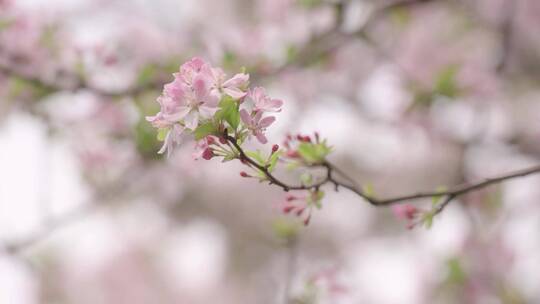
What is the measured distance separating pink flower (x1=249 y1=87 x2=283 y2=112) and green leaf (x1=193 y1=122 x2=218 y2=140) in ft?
0.16

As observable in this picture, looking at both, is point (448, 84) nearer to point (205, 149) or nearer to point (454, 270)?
point (454, 270)

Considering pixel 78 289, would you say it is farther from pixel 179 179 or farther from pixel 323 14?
pixel 323 14

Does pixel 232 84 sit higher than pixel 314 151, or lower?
higher

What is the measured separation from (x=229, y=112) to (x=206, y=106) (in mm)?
25

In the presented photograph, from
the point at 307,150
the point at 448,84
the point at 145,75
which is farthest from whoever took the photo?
the point at 448,84

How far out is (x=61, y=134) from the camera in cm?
193

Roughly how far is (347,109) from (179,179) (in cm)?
115

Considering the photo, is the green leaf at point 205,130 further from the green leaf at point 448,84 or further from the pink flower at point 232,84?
the green leaf at point 448,84

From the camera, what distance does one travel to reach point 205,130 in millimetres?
653

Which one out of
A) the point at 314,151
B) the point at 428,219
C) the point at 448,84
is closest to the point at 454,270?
the point at 448,84

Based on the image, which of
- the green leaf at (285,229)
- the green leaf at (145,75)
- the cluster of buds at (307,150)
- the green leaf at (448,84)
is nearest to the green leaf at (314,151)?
the cluster of buds at (307,150)

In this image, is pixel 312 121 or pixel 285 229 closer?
pixel 285 229

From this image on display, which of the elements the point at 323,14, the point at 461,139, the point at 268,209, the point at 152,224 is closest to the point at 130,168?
the point at 323,14

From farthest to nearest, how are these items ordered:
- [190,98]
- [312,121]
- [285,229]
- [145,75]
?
[312,121] < [145,75] < [285,229] < [190,98]
